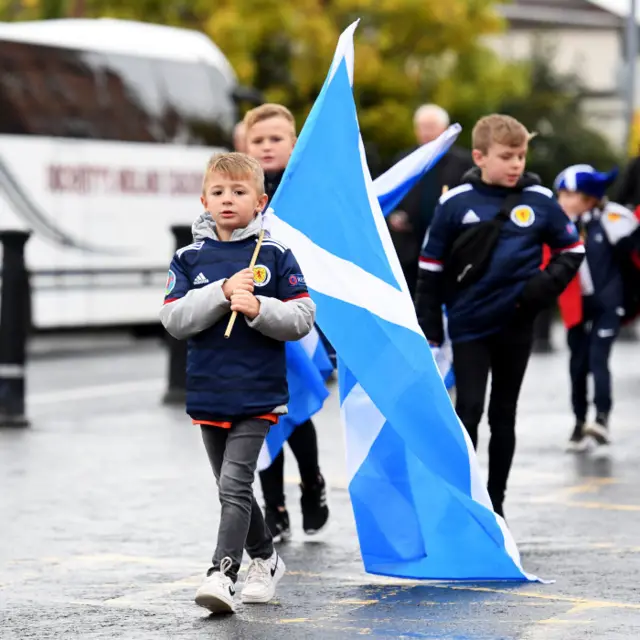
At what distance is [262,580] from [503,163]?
7.18ft

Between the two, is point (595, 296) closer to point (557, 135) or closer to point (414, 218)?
point (414, 218)

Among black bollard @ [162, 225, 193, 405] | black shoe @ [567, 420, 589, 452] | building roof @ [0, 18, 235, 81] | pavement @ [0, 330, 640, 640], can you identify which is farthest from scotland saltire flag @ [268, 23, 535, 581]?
building roof @ [0, 18, 235, 81]

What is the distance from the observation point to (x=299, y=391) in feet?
24.0

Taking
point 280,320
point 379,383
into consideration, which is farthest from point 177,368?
point 280,320

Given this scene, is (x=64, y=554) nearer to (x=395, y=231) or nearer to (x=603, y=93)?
(x=395, y=231)

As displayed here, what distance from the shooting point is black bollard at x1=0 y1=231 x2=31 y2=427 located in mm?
12438

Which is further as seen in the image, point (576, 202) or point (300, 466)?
point (576, 202)

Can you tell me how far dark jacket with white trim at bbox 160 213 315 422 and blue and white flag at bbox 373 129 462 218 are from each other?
1570 mm

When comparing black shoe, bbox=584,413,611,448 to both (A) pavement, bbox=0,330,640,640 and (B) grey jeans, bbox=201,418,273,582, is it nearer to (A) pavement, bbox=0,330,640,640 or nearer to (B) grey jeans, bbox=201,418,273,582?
(A) pavement, bbox=0,330,640,640

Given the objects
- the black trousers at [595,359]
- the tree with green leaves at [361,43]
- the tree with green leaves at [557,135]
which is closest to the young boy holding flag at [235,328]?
the black trousers at [595,359]

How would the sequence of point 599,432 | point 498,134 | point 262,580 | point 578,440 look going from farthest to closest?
point 578,440 → point 599,432 → point 498,134 → point 262,580

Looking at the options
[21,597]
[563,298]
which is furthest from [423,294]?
[563,298]

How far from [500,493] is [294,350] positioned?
113cm

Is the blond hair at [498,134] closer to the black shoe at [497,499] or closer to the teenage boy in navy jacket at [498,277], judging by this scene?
the teenage boy in navy jacket at [498,277]
